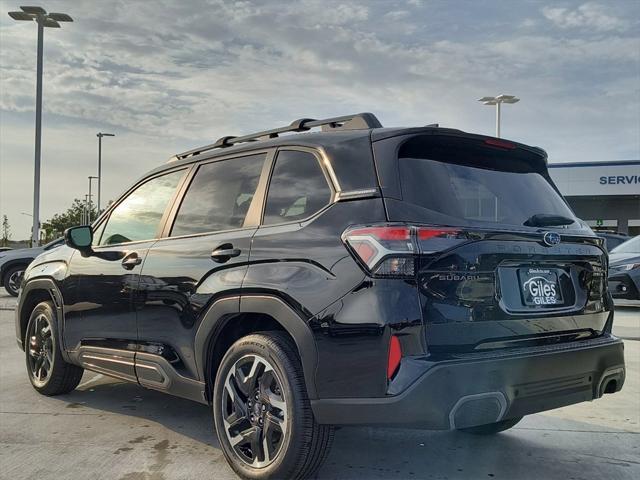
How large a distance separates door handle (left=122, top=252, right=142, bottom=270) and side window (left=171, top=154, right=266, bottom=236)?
0.33 meters

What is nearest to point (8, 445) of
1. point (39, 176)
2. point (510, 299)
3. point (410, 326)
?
point (410, 326)

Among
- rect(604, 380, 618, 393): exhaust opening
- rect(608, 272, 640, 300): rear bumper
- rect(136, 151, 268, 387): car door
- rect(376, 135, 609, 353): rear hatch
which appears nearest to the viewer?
rect(376, 135, 609, 353): rear hatch

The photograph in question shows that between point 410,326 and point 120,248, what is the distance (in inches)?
98.8

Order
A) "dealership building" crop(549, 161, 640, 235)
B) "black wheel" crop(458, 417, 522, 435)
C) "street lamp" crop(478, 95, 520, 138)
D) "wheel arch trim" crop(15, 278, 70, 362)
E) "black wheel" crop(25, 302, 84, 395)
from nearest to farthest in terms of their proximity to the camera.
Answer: "black wheel" crop(458, 417, 522, 435) < "wheel arch trim" crop(15, 278, 70, 362) < "black wheel" crop(25, 302, 84, 395) < "street lamp" crop(478, 95, 520, 138) < "dealership building" crop(549, 161, 640, 235)

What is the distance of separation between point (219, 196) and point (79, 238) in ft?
4.75

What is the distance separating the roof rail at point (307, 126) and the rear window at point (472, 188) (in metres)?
0.39

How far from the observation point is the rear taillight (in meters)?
2.70

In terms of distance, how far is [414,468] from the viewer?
11.6 feet

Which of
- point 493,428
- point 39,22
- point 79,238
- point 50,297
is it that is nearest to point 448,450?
point 493,428

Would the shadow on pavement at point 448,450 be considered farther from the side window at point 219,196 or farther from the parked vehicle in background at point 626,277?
the parked vehicle in background at point 626,277

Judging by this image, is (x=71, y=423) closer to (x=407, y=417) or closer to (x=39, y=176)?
(x=407, y=417)

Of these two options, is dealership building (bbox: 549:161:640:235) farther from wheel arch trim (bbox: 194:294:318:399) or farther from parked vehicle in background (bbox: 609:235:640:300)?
wheel arch trim (bbox: 194:294:318:399)

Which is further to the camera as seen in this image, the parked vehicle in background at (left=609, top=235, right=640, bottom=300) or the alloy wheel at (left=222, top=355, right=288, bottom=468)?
the parked vehicle in background at (left=609, top=235, right=640, bottom=300)

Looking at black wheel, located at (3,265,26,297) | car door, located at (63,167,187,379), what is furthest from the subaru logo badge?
black wheel, located at (3,265,26,297)
